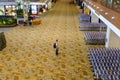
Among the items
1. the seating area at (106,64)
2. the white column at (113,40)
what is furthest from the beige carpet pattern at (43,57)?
the white column at (113,40)

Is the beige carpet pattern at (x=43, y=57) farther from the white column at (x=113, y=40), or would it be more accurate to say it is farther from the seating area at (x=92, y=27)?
the white column at (x=113, y=40)

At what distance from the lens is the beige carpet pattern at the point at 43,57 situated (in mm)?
13398

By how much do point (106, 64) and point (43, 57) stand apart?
538 cm

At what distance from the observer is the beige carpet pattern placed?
13398 mm

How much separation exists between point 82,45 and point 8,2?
70.4 feet

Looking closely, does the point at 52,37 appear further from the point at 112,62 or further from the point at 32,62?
the point at 112,62

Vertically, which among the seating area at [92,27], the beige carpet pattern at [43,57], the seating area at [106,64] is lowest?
the beige carpet pattern at [43,57]

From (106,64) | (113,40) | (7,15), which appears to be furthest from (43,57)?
(7,15)

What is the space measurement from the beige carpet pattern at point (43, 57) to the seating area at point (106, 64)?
740 mm

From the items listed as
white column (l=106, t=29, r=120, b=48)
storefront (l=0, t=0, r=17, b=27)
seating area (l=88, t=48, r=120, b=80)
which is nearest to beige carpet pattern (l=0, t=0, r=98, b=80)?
seating area (l=88, t=48, r=120, b=80)

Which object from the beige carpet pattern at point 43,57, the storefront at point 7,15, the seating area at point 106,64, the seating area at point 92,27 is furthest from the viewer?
the storefront at point 7,15

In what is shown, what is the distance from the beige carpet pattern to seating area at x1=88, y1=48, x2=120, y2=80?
74 centimetres

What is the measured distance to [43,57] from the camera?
54.4 feet

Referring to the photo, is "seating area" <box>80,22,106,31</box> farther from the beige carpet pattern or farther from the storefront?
the storefront
